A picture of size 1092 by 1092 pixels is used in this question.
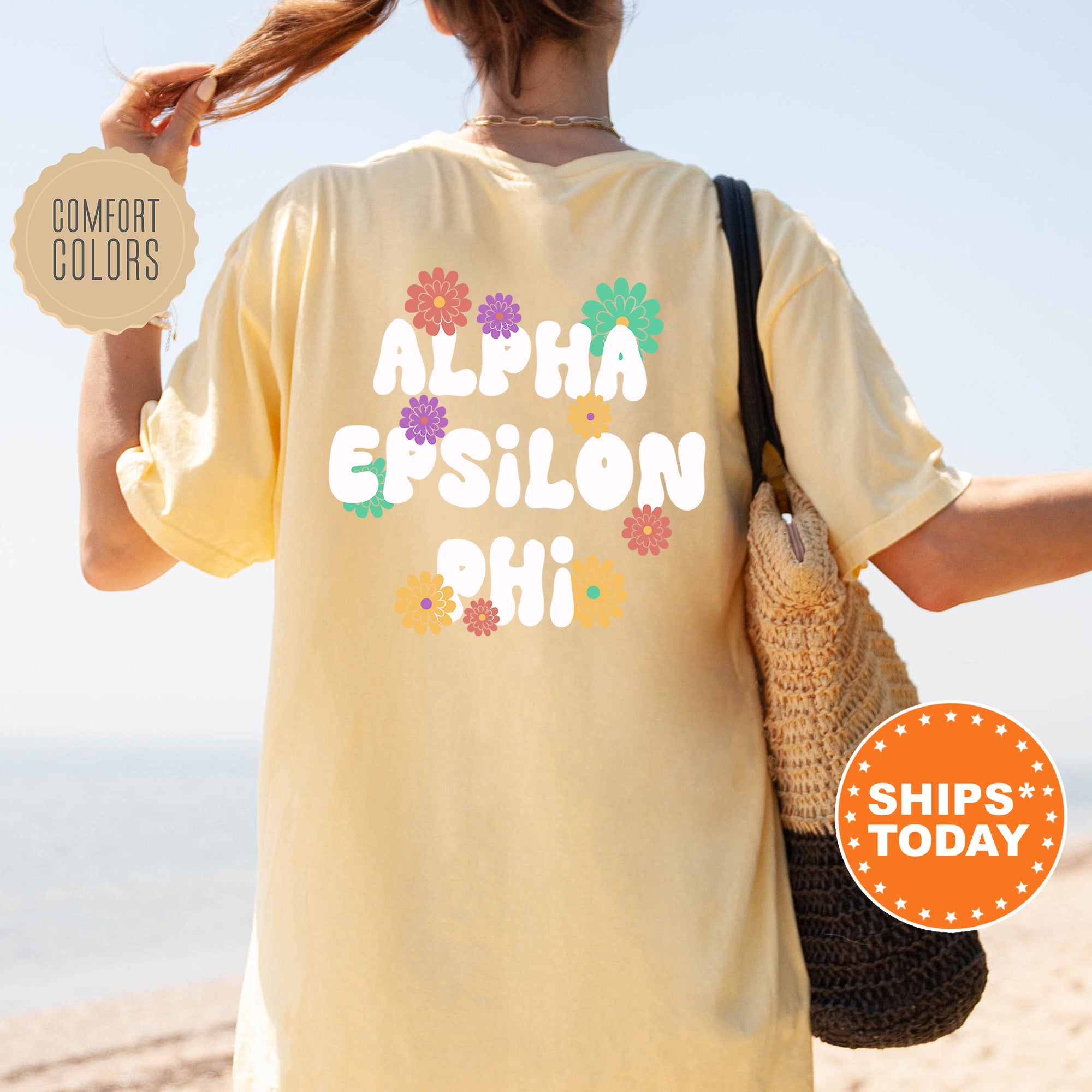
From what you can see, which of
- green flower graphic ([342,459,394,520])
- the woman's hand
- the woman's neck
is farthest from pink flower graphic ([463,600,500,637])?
the woman's hand

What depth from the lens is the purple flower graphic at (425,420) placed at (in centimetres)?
107

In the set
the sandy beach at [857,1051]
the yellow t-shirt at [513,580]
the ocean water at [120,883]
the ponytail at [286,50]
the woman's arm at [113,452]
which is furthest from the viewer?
the ocean water at [120,883]

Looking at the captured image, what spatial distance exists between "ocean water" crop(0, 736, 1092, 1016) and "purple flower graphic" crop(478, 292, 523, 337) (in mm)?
8807

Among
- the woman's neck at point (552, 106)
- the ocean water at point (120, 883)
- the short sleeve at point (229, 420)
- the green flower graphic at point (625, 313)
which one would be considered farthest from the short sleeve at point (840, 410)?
the ocean water at point (120, 883)

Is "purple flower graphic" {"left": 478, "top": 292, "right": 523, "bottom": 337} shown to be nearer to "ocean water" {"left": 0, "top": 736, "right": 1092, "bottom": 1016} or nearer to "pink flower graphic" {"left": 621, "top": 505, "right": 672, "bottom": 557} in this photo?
"pink flower graphic" {"left": 621, "top": 505, "right": 672, "bottom": 557}

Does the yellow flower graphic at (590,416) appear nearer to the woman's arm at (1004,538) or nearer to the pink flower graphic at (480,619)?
the pink flower graphic at (480,619)

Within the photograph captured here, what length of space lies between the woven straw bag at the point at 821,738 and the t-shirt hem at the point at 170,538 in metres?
0.53

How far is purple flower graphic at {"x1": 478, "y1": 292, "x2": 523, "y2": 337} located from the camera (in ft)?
3.46

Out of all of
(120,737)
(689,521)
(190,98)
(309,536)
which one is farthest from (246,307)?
(120,737)

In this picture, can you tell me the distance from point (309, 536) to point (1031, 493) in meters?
0.68

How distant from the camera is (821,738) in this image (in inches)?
41.1

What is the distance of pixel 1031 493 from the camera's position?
3.25 ft

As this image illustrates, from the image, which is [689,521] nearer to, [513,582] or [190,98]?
[513,582]

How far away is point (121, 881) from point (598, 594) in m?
13.1
